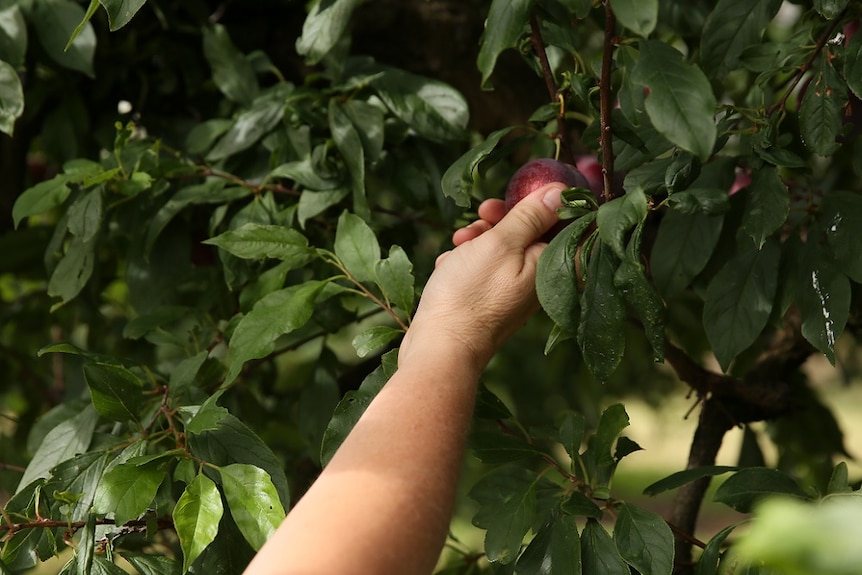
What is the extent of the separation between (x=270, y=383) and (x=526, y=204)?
0.93 meters

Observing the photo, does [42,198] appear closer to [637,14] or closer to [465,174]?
[465,174]

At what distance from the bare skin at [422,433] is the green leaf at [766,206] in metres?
0.20

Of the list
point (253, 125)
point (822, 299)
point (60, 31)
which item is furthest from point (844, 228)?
point (60, 31)

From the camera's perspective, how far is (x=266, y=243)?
1074 mm

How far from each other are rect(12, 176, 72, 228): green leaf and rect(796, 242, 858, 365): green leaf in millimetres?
860

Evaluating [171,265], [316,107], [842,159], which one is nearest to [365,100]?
[316,107]

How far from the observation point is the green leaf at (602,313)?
86 cm

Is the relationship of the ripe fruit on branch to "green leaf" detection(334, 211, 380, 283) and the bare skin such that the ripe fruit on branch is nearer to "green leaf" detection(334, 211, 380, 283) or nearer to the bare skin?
the bare skin

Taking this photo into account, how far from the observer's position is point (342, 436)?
0.98 meters

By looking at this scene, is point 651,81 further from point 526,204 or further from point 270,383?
point 270,383

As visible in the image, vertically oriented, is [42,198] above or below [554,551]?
above

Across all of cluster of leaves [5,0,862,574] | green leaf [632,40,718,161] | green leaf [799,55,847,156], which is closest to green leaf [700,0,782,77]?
cluster of leaves [5,0,862,574]

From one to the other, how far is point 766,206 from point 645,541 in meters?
0.35

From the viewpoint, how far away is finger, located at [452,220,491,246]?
106 centimetres
